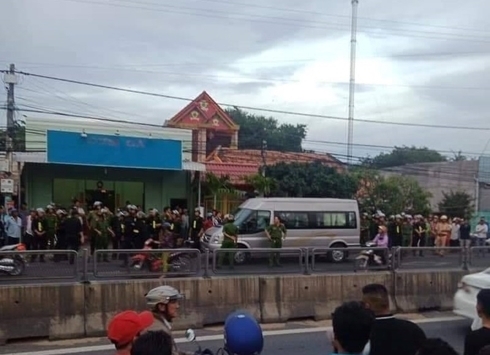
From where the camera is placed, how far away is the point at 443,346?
3154mm

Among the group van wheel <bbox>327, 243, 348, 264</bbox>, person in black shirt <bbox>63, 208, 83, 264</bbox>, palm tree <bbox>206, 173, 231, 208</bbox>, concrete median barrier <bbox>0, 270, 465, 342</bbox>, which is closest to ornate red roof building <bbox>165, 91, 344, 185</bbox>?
palm tree <bbox>206, 173, 231, 208</bbox>

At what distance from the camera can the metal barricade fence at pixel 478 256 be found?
1548 cm

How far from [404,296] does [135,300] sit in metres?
5.55

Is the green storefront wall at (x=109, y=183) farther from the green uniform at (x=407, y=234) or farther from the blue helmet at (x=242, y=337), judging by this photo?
the blue helmet at (x=242, y=337)

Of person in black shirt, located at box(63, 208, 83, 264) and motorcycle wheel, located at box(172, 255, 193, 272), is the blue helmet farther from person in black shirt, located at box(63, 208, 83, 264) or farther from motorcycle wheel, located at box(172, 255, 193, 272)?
person in black shirt, located at box(63, 208, 83, 264)

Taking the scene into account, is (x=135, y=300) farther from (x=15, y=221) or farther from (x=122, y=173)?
(x=122, y=173)

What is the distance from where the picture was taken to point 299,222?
A: 896 inches

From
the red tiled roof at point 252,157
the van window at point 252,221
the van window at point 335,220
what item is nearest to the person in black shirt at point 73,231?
the van window at point 252,221

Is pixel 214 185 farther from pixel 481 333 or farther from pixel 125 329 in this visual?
pixel 125 329

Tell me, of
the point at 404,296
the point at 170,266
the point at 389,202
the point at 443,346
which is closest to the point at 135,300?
the point at 170,266

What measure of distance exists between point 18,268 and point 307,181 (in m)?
26.9

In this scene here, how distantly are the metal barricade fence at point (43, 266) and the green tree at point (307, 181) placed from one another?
24997mm

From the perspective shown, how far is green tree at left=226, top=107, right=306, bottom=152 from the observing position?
274 ft

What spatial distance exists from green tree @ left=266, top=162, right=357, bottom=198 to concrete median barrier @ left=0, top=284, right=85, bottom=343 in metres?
25.2
